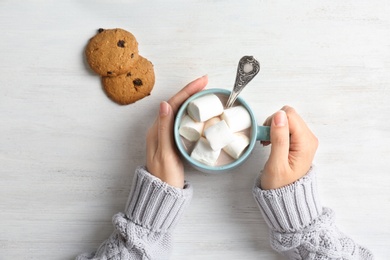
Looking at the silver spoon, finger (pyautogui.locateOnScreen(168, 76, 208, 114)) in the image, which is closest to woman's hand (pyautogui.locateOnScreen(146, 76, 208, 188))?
finger (pyautogui.locateOnScreen(168, 76, 208, 114))

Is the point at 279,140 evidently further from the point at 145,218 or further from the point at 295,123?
the point at 145,218

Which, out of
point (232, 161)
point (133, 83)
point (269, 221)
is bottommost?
point (269, 221)

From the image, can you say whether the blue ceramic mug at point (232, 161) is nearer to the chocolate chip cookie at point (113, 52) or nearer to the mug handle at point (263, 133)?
the mug handle at point (263, 133)

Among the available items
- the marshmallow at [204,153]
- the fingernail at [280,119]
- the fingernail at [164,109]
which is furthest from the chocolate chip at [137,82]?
the fingernail at [280,119]

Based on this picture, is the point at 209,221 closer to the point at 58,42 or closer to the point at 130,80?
the point at 130,80

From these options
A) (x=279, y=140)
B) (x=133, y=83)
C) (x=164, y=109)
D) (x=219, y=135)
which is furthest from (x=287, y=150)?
(x=133, y=83)

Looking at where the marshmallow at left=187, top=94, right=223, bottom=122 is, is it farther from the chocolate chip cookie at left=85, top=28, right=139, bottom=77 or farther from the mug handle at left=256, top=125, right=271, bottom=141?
the chocolate chip cookie at left=85, top=28, right=139, bottom=77
